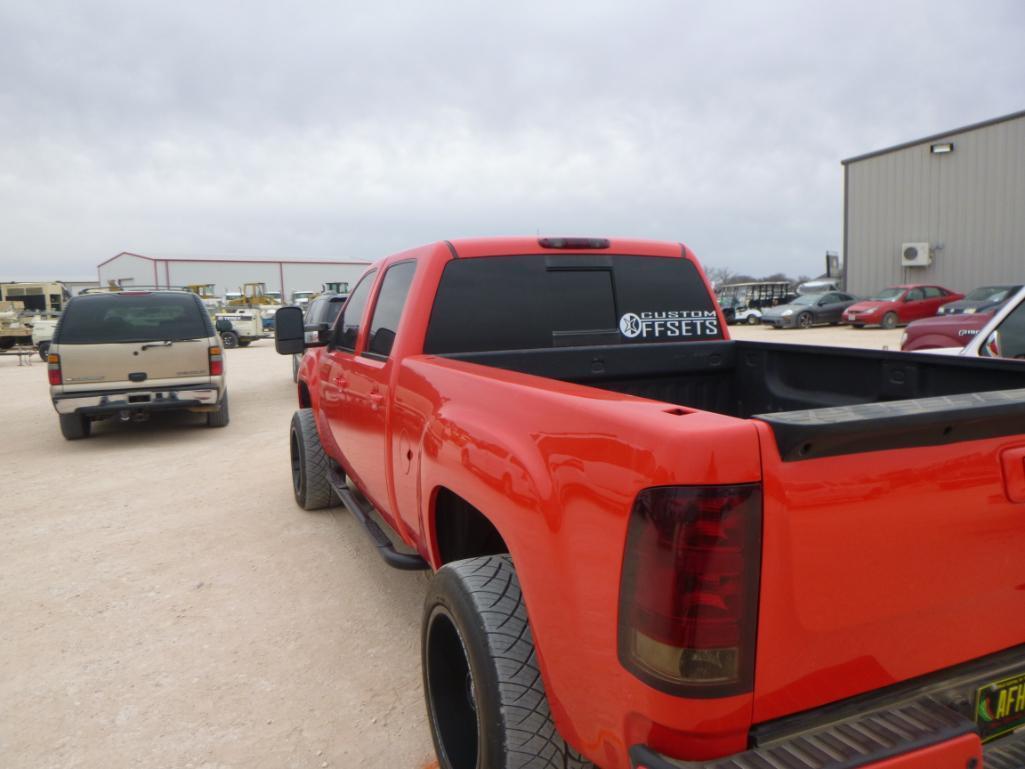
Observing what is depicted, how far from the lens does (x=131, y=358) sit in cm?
817

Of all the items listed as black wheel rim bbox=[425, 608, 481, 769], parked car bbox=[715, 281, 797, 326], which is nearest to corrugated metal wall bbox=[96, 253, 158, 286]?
parked car bbox=[715, 281, 797, 326]

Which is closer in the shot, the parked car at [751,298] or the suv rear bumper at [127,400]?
the suv rear bumper at [127,400]

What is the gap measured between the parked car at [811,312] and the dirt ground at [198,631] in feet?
76.6

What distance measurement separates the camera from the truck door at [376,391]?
329cm

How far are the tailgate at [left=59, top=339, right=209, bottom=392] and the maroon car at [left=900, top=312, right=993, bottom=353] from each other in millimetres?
9298

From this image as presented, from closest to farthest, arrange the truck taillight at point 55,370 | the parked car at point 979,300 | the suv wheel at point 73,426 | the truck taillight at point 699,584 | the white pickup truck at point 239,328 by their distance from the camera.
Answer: the truck taillight at point 699,584 < the truck taillight at point 55,370 < the suv wheel at point 73,426 < the parked car at point 979,300 < the white pickup truck at point 239,328

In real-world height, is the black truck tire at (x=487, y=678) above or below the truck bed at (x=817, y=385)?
below

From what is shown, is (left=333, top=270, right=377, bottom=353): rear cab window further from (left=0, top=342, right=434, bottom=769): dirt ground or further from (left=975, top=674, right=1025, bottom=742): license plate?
(left=975, top=674, right=1025, bottom=742): license plate

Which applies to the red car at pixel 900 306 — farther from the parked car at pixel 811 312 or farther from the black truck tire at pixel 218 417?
the black truck tire at pixel 218 417

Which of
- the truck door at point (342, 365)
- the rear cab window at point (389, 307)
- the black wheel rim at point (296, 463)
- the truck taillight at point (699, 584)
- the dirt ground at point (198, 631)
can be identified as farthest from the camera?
the black wheel rim at point (296, 463)

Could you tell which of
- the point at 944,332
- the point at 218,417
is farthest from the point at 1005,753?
the point at 944,332

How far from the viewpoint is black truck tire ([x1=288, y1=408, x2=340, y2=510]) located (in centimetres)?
523

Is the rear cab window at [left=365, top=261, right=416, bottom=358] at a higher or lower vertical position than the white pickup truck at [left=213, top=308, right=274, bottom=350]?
higher

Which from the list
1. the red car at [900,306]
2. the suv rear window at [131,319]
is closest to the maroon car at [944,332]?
the suv rear window at [131,319]
